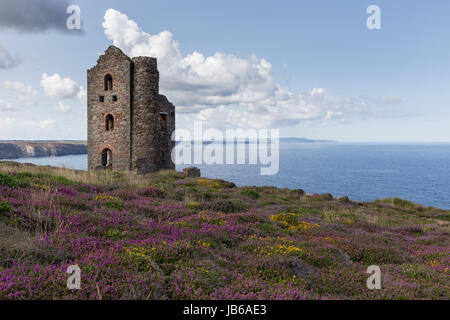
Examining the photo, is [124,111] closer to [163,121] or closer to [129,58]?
[163,121]

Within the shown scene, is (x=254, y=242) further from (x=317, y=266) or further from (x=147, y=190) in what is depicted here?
(x=147, y=190)

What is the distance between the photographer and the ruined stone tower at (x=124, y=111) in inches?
1240

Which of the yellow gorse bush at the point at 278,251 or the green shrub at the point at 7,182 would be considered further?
the green shrub at the point at 7,182

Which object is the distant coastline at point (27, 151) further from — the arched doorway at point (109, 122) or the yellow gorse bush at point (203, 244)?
the yellow gorse bush at point (203, 244)

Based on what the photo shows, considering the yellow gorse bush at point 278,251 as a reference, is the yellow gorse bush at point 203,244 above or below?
above

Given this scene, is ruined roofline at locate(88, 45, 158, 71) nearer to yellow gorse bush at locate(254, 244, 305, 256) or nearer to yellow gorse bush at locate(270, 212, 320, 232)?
yellow gorse bush at locate(270, 212, 320, 232)

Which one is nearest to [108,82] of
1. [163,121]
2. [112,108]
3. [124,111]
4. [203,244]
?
[112,108]

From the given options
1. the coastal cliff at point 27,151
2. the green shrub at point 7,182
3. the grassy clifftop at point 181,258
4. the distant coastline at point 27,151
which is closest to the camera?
the grassy clifftop at point 181,258

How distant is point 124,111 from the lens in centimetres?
3150

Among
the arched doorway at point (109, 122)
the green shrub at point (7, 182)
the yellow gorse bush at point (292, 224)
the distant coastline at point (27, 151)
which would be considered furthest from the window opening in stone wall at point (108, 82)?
the distant coastline at point (27, 151)

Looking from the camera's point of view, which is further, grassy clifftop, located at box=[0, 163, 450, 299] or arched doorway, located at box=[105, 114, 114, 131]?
arched doorway, located at box=[105, 114, 114, 131]

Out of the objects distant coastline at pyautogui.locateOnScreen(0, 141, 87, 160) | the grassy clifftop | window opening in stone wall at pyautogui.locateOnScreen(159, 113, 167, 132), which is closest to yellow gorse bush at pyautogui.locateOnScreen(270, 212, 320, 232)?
the grassy clifftop

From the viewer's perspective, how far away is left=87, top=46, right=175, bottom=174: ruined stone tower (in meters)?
31.5

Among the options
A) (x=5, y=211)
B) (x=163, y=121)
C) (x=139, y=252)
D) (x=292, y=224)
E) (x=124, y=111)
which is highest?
(x=124, y=111)
